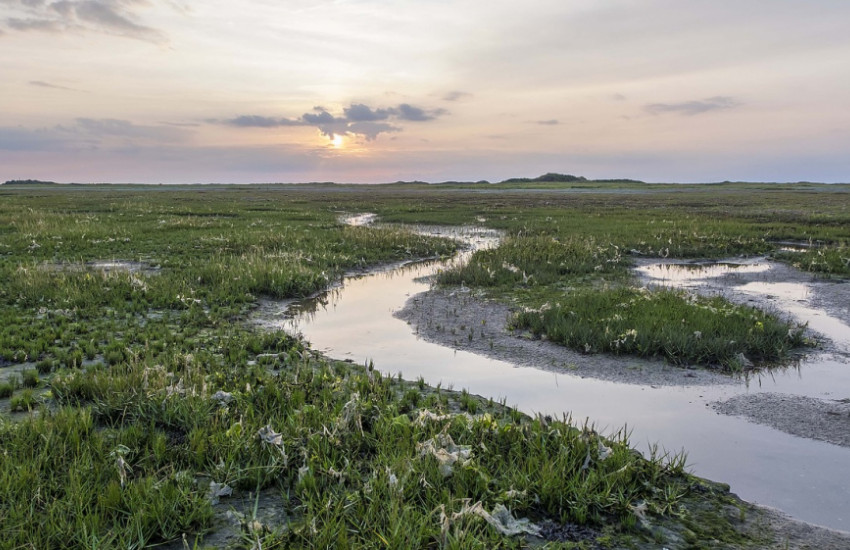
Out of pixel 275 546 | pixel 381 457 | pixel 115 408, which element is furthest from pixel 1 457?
pixel 381 457

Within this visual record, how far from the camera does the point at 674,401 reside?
8.18 meters

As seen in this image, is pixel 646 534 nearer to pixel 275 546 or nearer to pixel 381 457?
pixel 381 457

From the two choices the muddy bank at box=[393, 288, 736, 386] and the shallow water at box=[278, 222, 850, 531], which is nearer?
the shallow water at box=[278, 222, 850, 531]

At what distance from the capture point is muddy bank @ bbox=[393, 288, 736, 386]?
9.26m

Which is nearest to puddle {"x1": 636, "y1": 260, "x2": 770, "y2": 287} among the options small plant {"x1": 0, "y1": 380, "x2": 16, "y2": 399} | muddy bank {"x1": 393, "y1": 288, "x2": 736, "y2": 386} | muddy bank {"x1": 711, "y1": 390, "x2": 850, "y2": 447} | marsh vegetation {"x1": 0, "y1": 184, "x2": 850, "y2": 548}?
marsh vegetation {"x1": 0, "y1": 184, "x2": 850, "y2": 548}

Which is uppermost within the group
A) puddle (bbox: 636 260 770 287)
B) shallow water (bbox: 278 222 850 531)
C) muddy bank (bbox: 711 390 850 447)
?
puddle (bbox: 636 260 770 287)

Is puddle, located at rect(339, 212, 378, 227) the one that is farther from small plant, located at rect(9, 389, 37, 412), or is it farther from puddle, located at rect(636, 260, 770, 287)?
small plant, located at rect(9, 389, 37, 412)

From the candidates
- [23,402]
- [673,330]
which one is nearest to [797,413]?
[673,330]

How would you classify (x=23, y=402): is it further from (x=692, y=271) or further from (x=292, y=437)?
(x=692, y=271)

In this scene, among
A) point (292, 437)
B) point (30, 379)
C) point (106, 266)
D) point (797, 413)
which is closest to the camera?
point (292, 437)

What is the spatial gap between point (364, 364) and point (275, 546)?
5.76 meters

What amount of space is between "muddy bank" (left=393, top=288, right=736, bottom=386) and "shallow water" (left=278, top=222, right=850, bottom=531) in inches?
12.7

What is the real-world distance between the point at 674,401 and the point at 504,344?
374 centimetres

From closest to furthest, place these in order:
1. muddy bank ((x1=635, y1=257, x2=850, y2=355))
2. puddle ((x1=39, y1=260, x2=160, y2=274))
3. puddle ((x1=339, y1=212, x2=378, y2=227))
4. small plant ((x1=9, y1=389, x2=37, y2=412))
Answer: small plant ((x1=9, y1=389, x2=37, y2=412)), muddy bank ((x1=635, y1=257, x2=850, y2=355)), puddle ((x1=39, y1=260, x2=160, y2=274)), puddle ((x1=339, y1=212, x2=378, y2=227))
